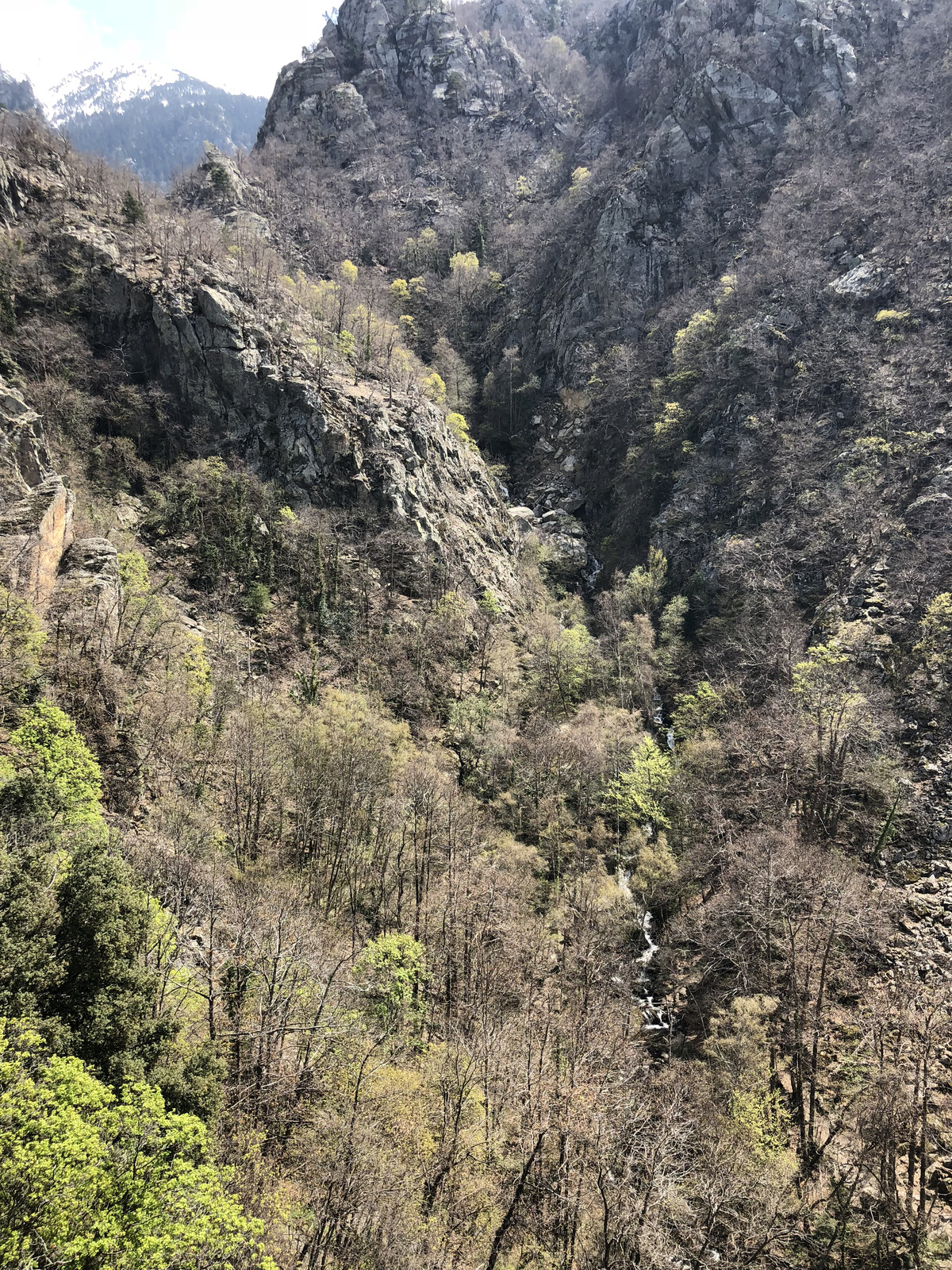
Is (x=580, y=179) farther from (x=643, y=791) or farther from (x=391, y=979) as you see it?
(x=391, y=979)

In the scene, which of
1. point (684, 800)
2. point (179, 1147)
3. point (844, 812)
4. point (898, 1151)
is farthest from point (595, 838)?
point (179, 1147)

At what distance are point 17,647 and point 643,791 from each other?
36537 mm

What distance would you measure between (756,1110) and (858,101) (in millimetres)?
111710

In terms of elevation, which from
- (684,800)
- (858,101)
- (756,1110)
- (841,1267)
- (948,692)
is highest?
(858,101)

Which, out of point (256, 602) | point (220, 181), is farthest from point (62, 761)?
point (220, 181)

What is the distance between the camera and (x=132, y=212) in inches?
2344

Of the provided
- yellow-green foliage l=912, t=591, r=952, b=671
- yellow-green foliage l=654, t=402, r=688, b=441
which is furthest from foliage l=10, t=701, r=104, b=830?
yellow-green foliage l=654, t=402, r=688, b=441

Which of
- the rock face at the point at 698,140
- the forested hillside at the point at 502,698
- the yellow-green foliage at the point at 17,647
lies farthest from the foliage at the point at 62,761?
the rock face at the point at 698,140

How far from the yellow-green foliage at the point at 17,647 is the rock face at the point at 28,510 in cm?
334

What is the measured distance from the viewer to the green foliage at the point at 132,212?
59031 millimetres

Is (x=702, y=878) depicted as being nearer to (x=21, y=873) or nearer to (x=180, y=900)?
(x=180, y=900)

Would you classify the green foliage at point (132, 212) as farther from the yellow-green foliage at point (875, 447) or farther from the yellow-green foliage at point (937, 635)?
the yellow-green foliage at point (937, 635)

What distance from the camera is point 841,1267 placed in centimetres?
2283

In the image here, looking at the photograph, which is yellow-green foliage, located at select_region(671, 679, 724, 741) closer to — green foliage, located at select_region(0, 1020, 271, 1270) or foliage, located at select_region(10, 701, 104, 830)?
foliage, located at select_region(10, 701, 104, 830)
